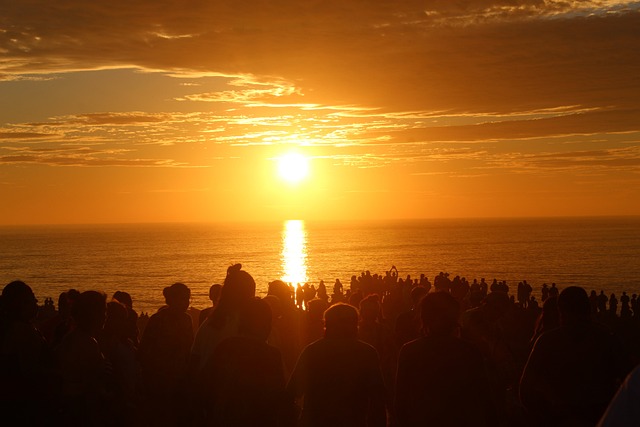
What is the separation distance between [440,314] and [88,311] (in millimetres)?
2707

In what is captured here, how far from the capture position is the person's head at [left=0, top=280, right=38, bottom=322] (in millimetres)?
6672

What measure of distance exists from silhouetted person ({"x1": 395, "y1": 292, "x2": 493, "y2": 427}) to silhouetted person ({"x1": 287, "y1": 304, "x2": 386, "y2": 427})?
24 cm

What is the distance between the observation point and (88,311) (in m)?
6.16

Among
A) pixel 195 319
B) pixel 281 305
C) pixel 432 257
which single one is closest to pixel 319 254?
pixel 432 257

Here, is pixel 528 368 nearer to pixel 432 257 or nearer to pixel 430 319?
pixel 430 319

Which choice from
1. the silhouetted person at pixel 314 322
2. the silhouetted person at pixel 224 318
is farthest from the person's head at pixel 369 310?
the silhouetted person at pixel 224 318

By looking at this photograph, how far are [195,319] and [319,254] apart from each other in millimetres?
131400

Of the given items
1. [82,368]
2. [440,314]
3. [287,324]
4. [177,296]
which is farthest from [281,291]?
[440,314]

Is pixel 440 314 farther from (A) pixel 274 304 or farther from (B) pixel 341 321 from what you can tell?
(A) pixel 274 304

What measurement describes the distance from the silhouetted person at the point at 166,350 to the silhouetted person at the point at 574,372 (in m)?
3.65

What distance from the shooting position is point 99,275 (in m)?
99.1

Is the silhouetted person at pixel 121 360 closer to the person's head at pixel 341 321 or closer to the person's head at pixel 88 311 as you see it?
the person's head at pixel 88 311

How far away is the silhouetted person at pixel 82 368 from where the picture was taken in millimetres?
6141

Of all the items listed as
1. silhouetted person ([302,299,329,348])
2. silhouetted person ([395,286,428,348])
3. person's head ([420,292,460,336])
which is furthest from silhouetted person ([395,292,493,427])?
silhouetted person ([302,299,329,348])
